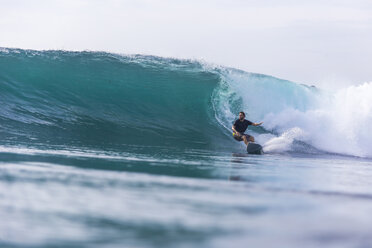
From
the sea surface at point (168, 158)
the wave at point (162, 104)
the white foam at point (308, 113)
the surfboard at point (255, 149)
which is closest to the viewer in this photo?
the sea surface at point (168, 158)

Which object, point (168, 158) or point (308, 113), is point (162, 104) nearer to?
point (308, 113)

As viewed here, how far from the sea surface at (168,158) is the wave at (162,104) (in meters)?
0.06

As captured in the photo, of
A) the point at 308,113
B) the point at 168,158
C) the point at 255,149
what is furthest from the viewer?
the point at 308,113

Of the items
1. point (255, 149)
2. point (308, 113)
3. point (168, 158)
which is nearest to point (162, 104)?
point (308, 113)

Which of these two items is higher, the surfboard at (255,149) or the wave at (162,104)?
the wave at (162,104)

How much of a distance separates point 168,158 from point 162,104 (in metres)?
10.4

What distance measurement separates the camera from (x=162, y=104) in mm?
20344

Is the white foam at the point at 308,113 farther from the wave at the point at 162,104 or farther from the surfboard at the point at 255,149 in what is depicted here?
the surfboard at the point at 255,149

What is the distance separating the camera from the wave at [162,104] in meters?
16.0

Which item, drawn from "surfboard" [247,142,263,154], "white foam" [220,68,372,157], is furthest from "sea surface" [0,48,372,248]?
"surfboard" [247,142,263,154]

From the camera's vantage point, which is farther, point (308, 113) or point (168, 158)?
point (308, 113)

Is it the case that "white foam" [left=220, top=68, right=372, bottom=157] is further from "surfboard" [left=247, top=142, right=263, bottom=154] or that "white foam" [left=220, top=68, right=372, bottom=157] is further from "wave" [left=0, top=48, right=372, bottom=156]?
"surfboard" [left=247, top=142, right=263, bottom=154]

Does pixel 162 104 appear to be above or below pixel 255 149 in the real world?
above

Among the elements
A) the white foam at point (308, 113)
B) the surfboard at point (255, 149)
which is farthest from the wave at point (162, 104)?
the surfboard at point (255, 149)
